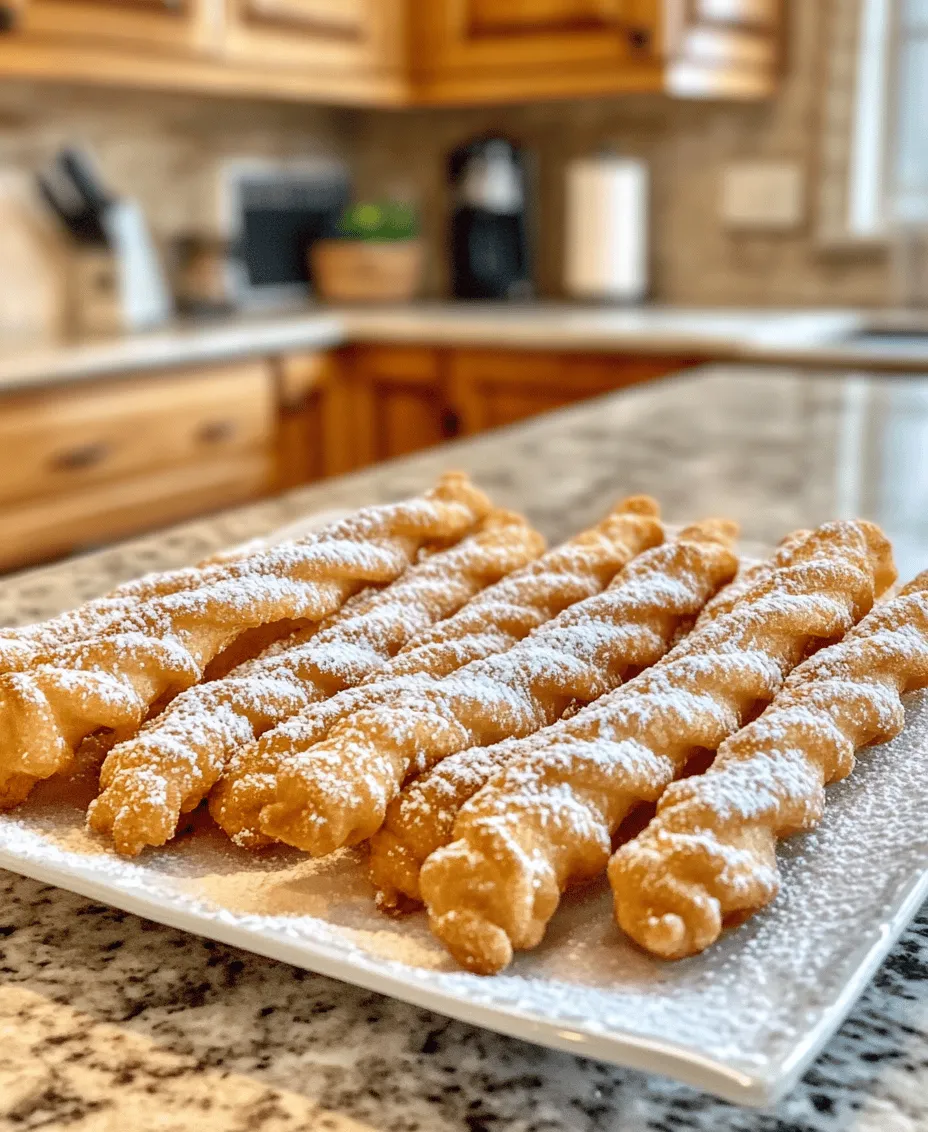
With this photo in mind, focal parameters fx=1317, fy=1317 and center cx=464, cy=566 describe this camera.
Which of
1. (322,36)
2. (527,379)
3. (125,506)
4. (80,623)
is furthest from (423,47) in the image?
(80,623)

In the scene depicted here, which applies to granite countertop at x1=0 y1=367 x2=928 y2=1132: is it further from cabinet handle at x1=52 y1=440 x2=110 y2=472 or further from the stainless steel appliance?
the stainless steel appliance

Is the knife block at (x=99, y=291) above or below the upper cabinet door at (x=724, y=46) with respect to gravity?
below

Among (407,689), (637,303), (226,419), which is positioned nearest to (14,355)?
(226,419)

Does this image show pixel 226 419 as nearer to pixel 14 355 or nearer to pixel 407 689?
pixel 14 355

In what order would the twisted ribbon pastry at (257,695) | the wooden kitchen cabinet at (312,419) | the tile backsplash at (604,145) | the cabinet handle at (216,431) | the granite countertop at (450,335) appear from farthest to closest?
the tile backsplash at (604,145) < the wooden kitchen cabinet at (312,419) < the cabinet handle at (216,431) < the granite countertop at (450,335) < the twisted ribbon pastry at (257,695)

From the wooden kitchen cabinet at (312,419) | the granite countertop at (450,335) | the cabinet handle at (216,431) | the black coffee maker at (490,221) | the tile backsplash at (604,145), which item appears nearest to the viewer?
the granite countertop at (450,335)

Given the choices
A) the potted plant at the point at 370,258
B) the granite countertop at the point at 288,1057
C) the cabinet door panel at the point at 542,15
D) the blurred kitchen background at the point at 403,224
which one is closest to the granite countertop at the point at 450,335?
the blurred kitchen background at the point at 403,224

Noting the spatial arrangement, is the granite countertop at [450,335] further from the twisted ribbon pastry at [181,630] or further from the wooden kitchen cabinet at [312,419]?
the twisted ribbon pastry at [181,630]

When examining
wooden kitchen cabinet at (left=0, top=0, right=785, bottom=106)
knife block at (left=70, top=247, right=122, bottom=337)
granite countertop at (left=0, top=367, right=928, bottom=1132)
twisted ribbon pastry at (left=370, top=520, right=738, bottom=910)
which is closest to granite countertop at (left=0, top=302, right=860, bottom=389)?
knife block at (left=70, top=247, right=122, bottom=337)
